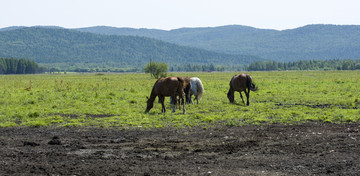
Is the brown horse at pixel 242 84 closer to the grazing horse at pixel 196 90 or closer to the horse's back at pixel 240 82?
the horse's back at pixel 240 82

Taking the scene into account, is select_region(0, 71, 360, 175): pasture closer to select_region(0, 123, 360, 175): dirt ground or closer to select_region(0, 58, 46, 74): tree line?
select_region(0, 123, 360, 175): dirt ground

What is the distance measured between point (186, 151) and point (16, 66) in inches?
6553

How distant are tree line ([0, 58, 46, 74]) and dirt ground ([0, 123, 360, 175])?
155 metres

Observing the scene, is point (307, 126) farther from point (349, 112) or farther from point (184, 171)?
point (184, 171)

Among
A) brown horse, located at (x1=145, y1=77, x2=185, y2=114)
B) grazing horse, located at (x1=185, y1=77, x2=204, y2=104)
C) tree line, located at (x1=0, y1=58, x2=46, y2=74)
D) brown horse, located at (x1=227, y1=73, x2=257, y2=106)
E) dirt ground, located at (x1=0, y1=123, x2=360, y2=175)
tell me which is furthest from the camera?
tree line, located at (x1=0, y1=58, x2=46, y2=74)

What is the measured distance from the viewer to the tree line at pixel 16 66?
158m

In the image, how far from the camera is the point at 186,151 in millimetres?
11281

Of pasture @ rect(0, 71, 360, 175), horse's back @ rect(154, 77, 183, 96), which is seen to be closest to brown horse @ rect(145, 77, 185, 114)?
horse's back @ rect(154, 77, 183, 96)

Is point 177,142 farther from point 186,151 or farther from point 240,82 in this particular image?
point 240,82

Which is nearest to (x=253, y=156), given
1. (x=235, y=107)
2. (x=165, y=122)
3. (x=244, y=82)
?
(x=165, y=122)

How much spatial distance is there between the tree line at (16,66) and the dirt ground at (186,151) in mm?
155075

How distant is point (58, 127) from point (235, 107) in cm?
980

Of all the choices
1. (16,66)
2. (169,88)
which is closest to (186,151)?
(169,88)

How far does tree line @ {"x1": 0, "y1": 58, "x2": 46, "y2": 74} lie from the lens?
520ft
